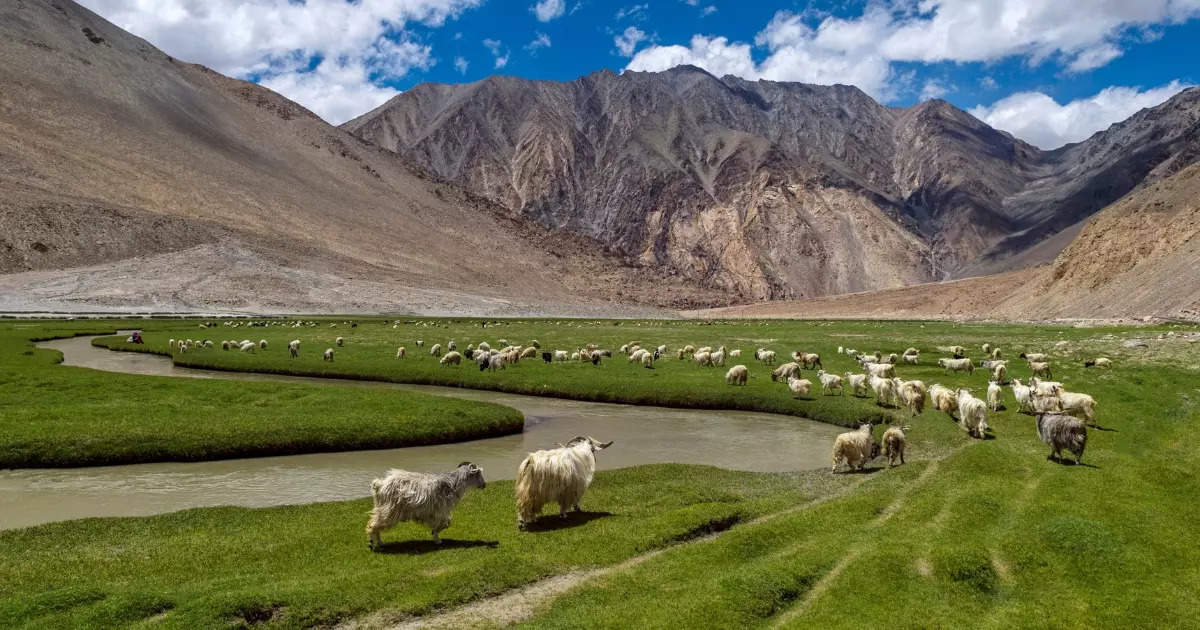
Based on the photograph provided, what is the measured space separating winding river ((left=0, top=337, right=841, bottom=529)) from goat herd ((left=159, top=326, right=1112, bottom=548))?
3035 mm

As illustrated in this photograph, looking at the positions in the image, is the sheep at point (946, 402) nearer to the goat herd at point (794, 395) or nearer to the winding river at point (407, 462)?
the goat herd at point (794, 395)

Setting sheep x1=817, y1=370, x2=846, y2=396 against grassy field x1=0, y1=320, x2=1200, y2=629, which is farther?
sheep x1=817, y1=370, x2=846, y2=396

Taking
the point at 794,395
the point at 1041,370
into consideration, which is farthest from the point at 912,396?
the point at 1041,370

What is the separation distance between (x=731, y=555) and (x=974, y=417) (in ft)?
48.3

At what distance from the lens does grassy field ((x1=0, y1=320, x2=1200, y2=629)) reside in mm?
9820

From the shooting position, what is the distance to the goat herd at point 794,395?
502 inches

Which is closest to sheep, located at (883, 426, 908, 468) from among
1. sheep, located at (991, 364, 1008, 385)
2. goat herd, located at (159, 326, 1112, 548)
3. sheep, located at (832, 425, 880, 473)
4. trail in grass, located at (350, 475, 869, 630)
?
goat herd, located at (159, 326, 1112, 548)

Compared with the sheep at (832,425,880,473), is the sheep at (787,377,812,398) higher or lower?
higher

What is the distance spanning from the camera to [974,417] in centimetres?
2325

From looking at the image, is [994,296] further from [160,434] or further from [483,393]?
[160,434]

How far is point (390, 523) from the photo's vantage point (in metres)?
12.6

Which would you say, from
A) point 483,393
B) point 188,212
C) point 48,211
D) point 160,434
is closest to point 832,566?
point 160,434

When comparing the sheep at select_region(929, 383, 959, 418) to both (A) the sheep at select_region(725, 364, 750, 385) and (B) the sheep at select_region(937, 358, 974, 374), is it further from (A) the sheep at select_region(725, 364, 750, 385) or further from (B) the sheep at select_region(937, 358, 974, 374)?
(B) the sheep at select_region(937, 358, 974, 374)

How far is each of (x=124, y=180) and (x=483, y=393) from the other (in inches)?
5362
